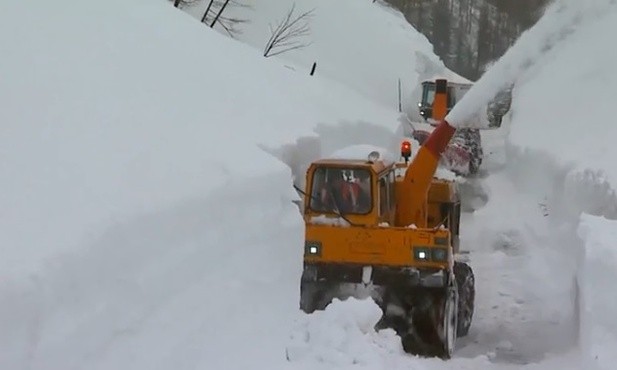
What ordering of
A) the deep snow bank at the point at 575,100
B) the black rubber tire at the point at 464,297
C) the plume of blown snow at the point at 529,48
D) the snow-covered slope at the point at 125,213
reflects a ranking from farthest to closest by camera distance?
the deep snow bank at the point at 575,100
the plume of blown snow at the point at 529,48
the black rubber tire at the point at 464,297
the snow-covered slope at the point at 125,213

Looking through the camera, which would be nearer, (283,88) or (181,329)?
(181,329)

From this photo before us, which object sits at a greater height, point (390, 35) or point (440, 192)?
point (390, 35)

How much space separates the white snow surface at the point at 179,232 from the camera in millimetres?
4859

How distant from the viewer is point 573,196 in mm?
13914

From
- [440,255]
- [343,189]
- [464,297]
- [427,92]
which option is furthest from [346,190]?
[427,92]

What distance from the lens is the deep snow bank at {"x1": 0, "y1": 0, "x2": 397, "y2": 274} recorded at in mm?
5297

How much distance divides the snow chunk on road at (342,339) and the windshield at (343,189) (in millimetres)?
1739

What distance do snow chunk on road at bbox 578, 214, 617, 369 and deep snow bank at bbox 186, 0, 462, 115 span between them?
18.8 meters

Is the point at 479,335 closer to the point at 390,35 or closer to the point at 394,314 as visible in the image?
the point at 394,314

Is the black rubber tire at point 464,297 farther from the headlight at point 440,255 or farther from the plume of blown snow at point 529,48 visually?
the plume of blown snow at point 529,48

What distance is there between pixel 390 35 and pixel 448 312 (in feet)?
99.6

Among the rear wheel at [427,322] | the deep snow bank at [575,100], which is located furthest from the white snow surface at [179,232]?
the deep snow bank at [575,100]

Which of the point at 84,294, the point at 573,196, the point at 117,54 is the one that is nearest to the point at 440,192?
the point at 573,196

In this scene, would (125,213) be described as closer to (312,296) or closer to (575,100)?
(312,296)
